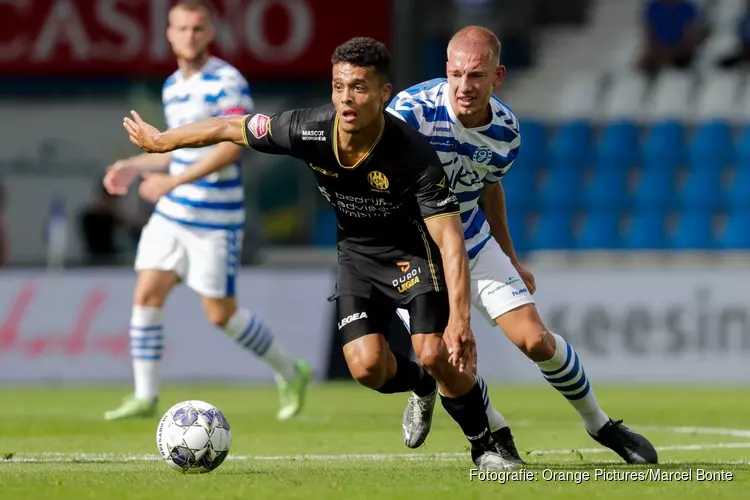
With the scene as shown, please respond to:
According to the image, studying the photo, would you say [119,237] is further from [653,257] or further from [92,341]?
[653,257]

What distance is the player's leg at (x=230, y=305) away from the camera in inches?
391

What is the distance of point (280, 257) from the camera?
1709cm

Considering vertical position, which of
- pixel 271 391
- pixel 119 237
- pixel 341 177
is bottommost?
pixel 271 391

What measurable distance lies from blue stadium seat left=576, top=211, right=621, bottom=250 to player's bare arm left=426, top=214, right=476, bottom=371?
1176cm

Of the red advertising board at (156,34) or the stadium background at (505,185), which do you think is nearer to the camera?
the stadium background at (505,185)

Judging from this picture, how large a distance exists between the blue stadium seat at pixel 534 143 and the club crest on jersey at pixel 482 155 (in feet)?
38.6

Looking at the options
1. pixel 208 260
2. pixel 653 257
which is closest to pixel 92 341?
pixel 208 260

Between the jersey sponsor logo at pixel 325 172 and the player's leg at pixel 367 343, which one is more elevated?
the jersey sponsor logo at pixel 325 172

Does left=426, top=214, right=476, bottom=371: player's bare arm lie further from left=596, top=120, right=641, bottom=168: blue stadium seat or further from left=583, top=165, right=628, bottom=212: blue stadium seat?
left=596, top=120, right=641, bottom=168: blue stadium seat

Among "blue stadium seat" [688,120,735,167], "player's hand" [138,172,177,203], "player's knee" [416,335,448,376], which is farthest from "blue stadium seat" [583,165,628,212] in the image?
"player's knee" [416,335,448,376]

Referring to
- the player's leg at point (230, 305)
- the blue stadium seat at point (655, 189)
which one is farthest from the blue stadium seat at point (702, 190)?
the player's leg at point (230, 305)

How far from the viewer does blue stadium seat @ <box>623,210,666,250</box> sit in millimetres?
17766

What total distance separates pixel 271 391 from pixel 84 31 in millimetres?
7973

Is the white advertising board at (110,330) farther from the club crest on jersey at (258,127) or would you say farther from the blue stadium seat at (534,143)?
the club crest on jersey at (258,127)
